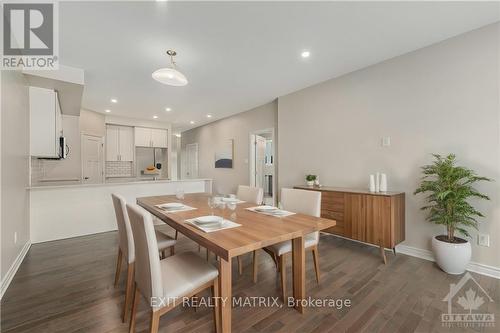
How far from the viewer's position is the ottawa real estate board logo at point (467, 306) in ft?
5.25

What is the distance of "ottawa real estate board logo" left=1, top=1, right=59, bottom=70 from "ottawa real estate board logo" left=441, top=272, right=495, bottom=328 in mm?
4181

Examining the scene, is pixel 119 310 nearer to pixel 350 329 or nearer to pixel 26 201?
pixel 350 329

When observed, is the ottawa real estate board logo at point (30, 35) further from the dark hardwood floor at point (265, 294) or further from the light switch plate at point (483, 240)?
the light switch plate at point (483, 240)

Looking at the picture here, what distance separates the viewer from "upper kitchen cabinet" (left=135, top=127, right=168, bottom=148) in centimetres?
662

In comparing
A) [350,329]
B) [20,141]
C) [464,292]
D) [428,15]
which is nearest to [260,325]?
[350,329]

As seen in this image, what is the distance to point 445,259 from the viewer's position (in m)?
2.28

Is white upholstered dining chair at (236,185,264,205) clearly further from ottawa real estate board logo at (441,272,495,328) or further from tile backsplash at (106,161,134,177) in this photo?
tile backsplash at (106,161,134,177)

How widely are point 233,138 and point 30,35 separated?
14.6 ft

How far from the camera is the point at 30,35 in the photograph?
92.7 inches

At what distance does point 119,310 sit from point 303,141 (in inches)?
A: 140

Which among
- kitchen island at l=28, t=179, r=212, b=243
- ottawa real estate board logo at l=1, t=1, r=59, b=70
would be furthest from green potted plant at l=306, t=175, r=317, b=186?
ottawa real estate board logo at l=1, t=1, r=59, b=70

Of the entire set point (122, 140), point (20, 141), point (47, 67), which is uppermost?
point (47, 67)

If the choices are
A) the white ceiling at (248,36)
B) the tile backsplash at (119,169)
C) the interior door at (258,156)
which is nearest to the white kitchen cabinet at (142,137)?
the tile backsplash at (119,169)

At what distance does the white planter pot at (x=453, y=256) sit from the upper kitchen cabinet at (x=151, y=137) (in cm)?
697
